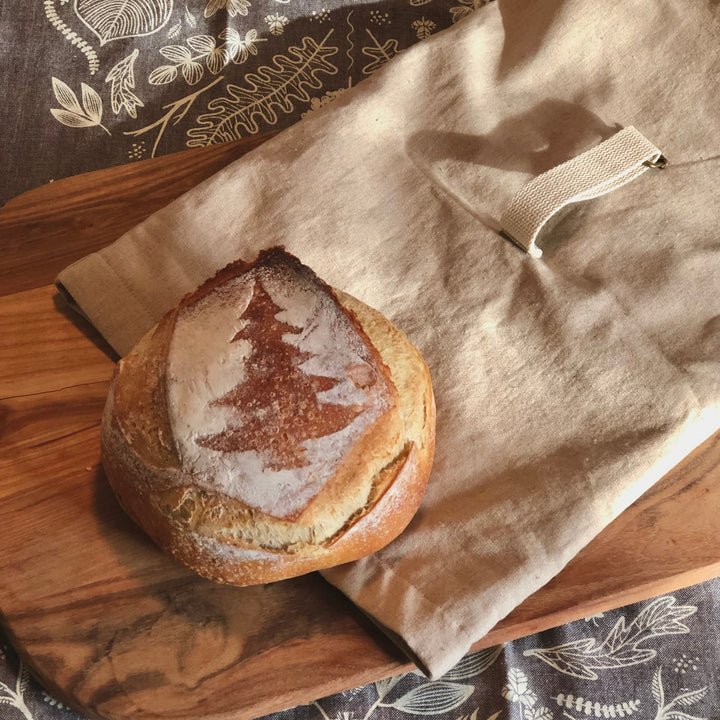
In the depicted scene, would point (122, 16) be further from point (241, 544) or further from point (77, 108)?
point (241, 544)

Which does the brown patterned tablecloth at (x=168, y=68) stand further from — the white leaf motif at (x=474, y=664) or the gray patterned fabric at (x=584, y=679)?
the white leaf motif at (x=474, y=664)

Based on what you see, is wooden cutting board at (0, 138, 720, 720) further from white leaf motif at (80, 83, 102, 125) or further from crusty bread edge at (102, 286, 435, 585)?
white leaf motif at (80, 83, 102, 125)

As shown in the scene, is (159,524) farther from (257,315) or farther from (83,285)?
(83,285)

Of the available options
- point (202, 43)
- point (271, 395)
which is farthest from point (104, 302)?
point (202, 43)

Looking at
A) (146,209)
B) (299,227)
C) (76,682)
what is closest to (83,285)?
(146,209)

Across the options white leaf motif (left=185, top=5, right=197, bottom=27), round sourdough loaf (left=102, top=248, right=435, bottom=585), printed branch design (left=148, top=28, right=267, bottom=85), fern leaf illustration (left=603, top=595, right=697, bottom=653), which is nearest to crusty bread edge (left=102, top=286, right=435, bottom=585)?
round sourdough loaf (left=102, top=248, right=435, bottom=585)

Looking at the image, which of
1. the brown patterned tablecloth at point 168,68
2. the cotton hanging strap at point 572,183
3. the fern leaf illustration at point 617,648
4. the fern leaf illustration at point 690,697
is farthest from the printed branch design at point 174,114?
the fern leaf illustration at point 690,697
